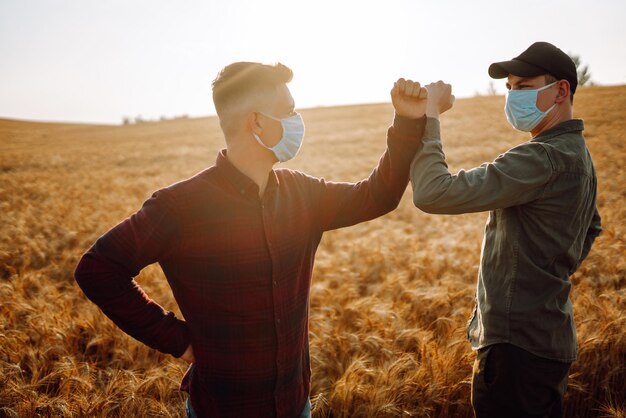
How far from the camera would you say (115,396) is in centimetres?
276

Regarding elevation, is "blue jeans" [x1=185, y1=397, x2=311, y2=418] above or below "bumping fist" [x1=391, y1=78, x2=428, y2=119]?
below

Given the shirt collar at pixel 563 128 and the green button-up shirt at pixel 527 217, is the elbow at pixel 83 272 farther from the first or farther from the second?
the shirt collar at pixel 563 128

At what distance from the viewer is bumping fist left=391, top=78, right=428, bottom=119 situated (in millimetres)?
1653

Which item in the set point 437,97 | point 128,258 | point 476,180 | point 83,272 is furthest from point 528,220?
point 83,272

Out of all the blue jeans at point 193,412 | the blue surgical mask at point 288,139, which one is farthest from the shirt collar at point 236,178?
the blue jeans at point 193,412

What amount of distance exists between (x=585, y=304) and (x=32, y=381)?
5.06 m

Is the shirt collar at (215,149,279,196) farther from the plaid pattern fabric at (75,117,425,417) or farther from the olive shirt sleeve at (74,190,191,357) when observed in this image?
the olive shirt sleeve at (74,190,191,357)

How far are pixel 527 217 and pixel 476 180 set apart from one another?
40 centimetres

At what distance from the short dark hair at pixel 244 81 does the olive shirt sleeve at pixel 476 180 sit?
74 centimetres

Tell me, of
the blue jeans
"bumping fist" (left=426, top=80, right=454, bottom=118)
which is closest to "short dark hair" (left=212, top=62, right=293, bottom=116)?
"bumping fist" (left=426, top=80, right=454, bottom=118)

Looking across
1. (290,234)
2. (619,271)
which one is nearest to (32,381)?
(290,234)

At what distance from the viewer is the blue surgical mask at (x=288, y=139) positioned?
181cm

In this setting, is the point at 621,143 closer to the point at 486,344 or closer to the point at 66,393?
the point at 486,344

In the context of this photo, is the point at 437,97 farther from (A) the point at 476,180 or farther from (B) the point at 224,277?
(B) the point at 224,277
